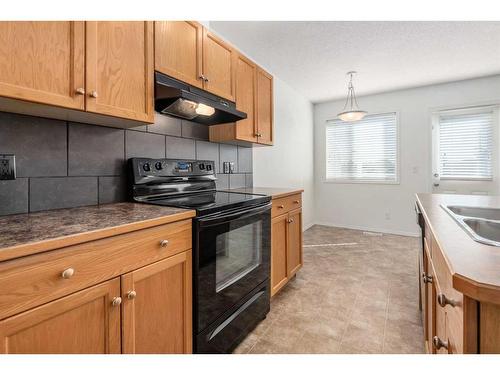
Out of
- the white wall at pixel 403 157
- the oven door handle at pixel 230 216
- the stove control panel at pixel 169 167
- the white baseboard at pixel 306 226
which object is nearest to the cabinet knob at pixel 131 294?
the oven door handle at pixel 230 216

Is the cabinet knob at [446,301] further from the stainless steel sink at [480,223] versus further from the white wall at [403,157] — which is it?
the white wall at [403,157]

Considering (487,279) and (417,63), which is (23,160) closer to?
(487,279)

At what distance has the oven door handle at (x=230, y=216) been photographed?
1.28 meters

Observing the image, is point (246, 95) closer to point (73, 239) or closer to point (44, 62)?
point (44, 62)

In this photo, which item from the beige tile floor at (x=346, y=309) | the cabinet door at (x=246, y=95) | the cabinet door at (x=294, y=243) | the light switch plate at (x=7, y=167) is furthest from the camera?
the cabinet door at (x=294, y=243)

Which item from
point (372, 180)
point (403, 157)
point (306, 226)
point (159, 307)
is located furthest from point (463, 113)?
point (159, 307)

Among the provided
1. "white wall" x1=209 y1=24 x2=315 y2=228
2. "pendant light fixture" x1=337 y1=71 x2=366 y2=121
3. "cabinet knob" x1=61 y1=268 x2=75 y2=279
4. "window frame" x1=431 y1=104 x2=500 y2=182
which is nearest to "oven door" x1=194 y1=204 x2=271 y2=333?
"cabinet knob" x1=61 y1=268 x2=75 y2=279

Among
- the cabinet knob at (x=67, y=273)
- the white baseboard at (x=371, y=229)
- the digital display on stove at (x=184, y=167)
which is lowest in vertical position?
the white baseboard at (x=371, y=229)

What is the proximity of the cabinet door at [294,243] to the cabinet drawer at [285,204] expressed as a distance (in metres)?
0.06

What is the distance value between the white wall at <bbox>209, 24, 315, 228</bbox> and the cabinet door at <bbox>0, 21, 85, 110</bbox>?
6.01 ft

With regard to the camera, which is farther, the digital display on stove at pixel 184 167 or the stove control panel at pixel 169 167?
the digital display on stove at pixel 184 167

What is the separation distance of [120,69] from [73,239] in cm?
91

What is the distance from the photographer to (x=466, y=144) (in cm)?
379
